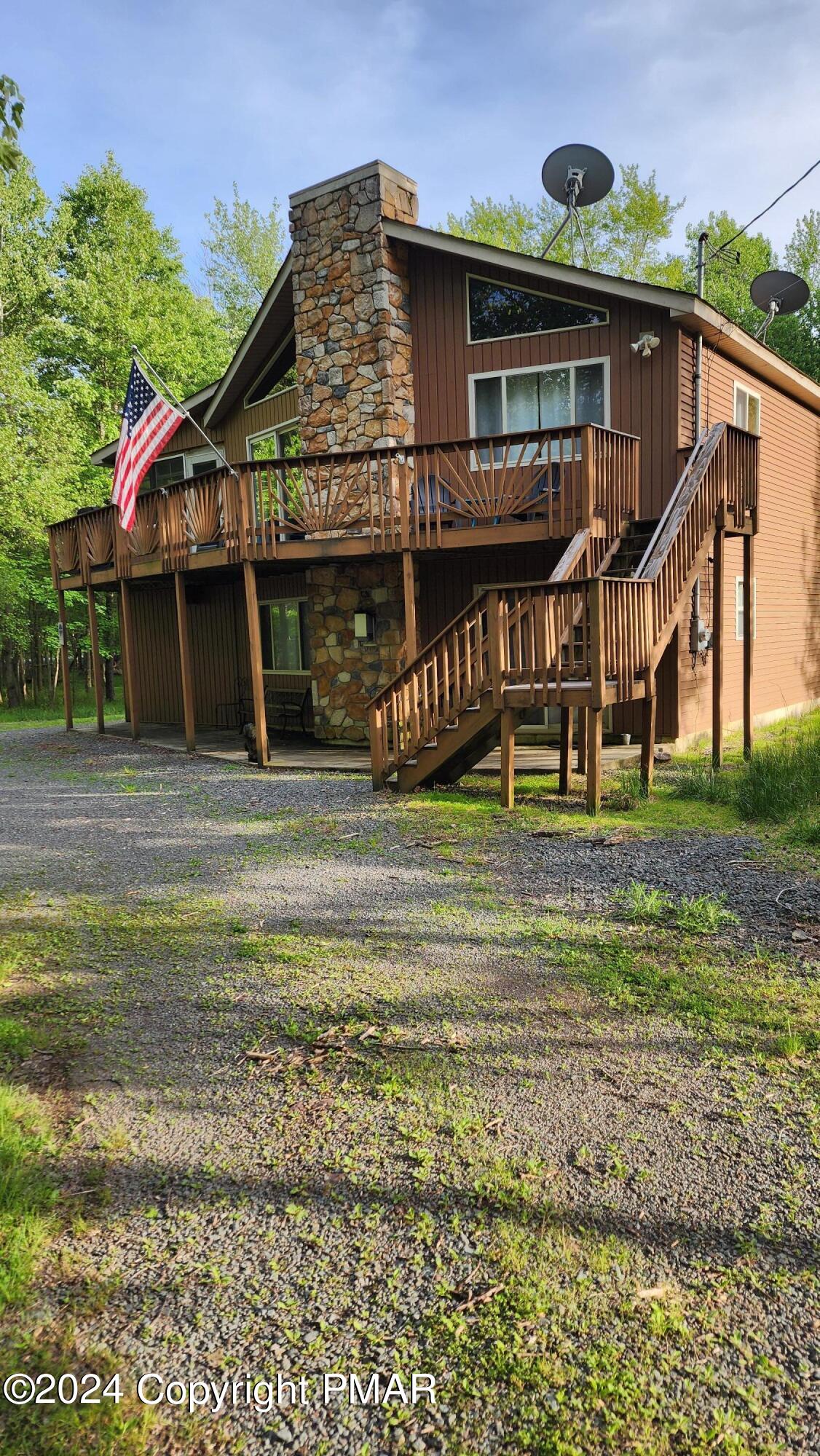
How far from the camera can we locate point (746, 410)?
13984 millimetres

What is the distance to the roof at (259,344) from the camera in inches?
541

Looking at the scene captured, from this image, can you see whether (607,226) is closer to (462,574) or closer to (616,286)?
(616,286)

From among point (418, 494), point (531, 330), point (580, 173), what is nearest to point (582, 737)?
point (418, 494)

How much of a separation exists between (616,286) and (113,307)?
74.9ft

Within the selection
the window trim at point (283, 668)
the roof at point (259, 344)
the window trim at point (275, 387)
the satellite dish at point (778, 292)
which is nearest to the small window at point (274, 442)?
the window trim at point (275, 387)

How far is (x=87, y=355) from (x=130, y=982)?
95.1 feet

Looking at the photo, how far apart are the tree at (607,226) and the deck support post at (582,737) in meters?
27.7

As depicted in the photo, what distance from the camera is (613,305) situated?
461 inches

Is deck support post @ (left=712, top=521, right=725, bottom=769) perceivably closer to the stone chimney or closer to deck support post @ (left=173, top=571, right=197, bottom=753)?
the stone chimney

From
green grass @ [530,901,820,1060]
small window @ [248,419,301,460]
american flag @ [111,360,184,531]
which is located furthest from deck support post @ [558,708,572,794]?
small window @ [248,419,301,460]

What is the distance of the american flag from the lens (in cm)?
1138

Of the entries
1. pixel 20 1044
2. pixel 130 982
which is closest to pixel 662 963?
pixel 130 982

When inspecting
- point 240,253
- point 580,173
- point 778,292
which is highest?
point 240,253

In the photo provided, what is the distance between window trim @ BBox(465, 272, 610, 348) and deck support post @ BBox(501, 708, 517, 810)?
6.22 metres
